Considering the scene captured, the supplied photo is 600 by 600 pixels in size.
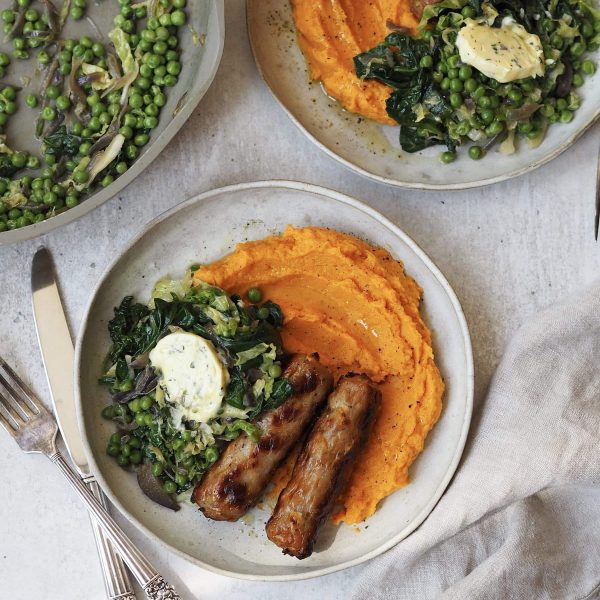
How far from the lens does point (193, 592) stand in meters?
4.39

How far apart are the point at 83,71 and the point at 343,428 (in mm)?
2538

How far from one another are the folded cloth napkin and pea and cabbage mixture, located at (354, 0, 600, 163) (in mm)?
1139

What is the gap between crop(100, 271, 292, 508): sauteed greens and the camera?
3910mm

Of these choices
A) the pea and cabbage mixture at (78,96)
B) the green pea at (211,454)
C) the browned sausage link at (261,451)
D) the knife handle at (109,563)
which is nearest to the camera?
the browned sausage link at (261,451)

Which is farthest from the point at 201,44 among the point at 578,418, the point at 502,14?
the point at 578,418

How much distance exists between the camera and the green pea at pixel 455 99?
4.10 meters

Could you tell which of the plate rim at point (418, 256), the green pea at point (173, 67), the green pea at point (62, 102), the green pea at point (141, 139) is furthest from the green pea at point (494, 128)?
the green pea at point (62, 102)

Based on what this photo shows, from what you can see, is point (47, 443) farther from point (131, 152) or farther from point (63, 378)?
point (131, 152)

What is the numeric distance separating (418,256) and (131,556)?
2.37 meters

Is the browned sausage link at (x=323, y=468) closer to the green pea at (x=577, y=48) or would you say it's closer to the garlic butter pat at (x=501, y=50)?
the garlic butter pat at (x=501, y=50)

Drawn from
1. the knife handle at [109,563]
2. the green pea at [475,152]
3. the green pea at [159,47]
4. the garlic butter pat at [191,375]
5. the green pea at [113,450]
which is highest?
the green pea at [159,47]

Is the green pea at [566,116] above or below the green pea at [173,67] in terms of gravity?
below

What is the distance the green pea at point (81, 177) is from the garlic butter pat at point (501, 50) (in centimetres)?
219

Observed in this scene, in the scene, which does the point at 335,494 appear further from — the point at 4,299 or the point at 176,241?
the point at 4,299
